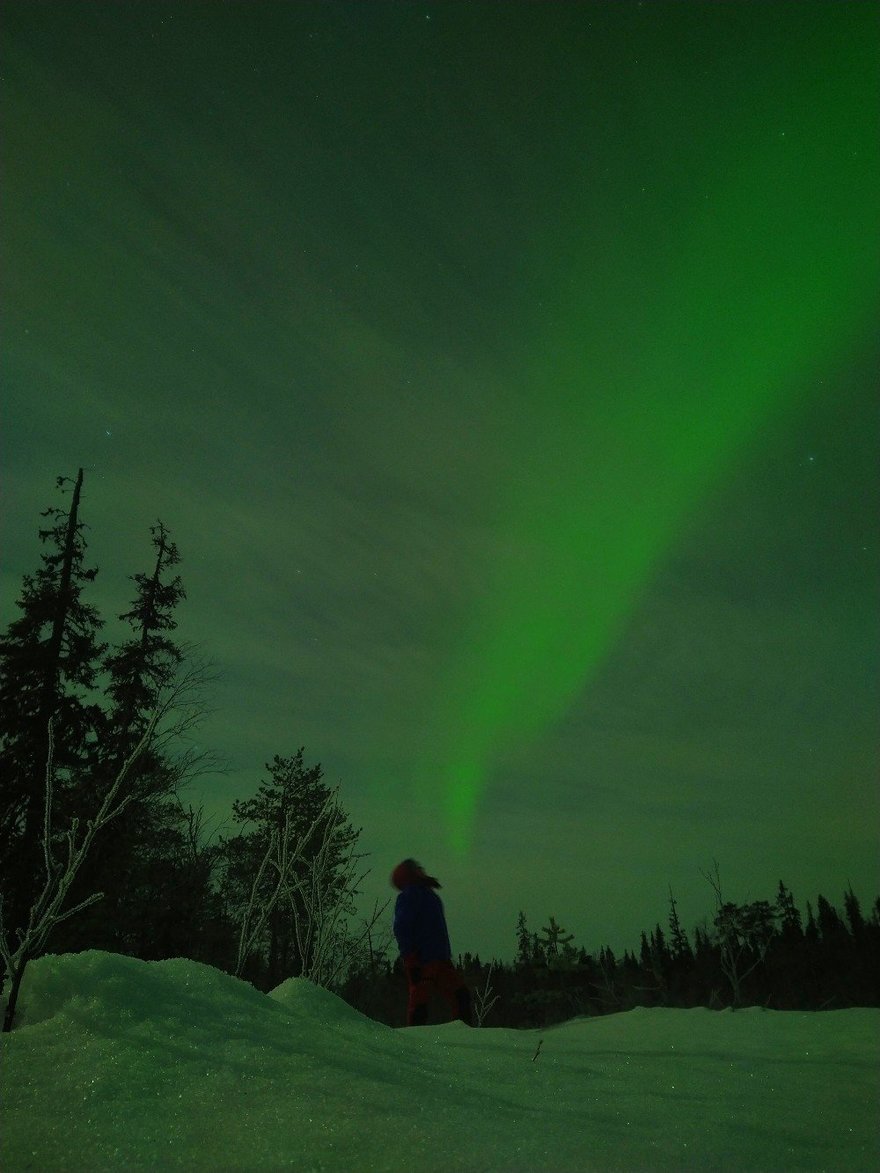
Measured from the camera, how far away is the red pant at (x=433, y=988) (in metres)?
4.76

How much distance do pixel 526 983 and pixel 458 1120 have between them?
42693 mm

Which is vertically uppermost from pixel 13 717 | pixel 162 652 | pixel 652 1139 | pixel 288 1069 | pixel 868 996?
pixel 162 652

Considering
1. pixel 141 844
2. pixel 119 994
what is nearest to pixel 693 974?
pixel 141 844

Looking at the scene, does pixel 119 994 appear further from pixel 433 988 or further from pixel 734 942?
pixel 734 942

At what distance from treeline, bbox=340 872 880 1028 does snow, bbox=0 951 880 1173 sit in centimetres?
789

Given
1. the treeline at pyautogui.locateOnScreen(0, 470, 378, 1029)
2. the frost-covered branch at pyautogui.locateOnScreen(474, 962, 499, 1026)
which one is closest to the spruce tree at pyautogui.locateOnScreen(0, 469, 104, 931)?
the treeline at pyautogui.locateOnScreen(0, 470, 378, 1029)

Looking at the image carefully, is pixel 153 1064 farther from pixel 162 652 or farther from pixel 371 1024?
pixel 162 652

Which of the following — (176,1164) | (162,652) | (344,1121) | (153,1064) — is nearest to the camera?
(176,1164)

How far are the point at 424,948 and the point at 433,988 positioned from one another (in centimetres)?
29

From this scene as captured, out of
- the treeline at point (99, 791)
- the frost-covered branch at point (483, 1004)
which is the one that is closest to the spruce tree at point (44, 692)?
the treeline at point (99, 791)

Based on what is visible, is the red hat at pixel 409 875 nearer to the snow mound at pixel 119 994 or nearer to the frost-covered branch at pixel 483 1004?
the snow mound at pixel 119 994

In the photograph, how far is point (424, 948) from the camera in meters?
5.18

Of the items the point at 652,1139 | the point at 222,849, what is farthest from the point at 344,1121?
the point at 222,849

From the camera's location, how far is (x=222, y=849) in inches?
701
